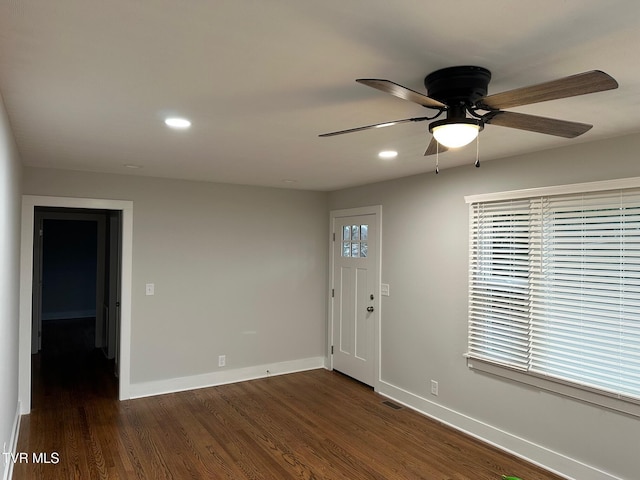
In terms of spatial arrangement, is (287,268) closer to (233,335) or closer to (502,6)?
(233,335)

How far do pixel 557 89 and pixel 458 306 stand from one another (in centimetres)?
272

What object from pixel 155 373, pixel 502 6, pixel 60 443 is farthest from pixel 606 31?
pixel 155 373

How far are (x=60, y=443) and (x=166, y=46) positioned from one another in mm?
3312

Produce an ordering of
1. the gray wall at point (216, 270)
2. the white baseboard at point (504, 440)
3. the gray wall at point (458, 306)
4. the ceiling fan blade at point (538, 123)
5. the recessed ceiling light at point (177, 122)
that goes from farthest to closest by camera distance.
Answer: the gray wall at point (216, 270) → the white baseboard at point (504, 440) → the gray wall at point (458, 306) → the recessed ceiling light at point (177, 122) → the ceiling fan blade at point (538, 123)

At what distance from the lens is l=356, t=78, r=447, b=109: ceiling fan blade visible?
1.42 meters

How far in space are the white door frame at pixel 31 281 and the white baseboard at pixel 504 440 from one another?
2.79 meters

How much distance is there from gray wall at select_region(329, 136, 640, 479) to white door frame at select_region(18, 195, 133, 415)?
2565 mm

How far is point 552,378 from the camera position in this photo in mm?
3170

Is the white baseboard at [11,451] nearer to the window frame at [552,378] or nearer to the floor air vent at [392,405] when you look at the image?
the floor air vent at [392,405]

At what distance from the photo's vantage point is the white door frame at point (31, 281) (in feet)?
13.2

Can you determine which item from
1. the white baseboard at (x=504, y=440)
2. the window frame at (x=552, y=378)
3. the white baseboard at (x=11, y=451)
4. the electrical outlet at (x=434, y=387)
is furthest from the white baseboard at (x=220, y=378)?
the window frame at (x=552, y=378)

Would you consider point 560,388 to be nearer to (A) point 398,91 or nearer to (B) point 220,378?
(A) point 398,91

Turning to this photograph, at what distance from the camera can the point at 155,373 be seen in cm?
467

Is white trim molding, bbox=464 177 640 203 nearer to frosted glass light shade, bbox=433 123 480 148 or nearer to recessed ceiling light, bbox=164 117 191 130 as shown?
frosted glass light shade, bbox=433 123 480 148
